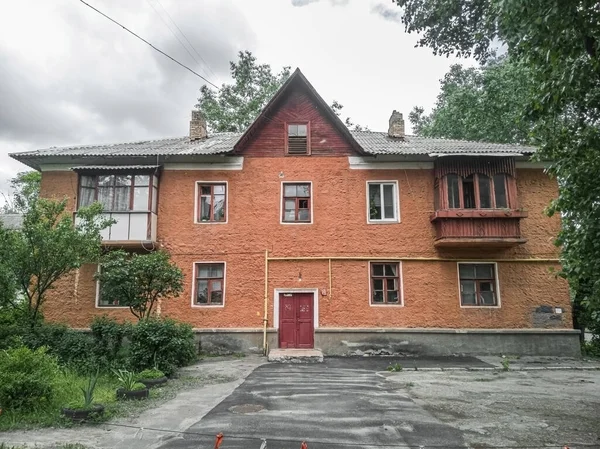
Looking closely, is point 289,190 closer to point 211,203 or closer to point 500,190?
point 211,203

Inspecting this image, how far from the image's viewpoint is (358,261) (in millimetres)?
15836

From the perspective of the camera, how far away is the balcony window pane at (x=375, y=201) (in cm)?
1639

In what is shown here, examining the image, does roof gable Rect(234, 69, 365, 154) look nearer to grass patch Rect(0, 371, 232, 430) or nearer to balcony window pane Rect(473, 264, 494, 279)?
balcony window pane Rect(473, 264, 494, 279)

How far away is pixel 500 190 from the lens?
51.7 feet

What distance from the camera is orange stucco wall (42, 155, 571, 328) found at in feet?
50.8

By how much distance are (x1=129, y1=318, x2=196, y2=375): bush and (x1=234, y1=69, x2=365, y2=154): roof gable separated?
7.80m

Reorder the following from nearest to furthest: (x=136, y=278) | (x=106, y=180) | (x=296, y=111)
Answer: (x=136, y=278) < (x=106, y=180) < (x=296, y=111)

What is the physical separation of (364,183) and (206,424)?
11.6 m

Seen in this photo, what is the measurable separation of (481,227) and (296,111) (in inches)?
334

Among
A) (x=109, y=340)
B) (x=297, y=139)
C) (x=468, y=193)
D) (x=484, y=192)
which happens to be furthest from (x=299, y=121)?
(x=109, y=340)

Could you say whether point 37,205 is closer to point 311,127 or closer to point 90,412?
point 90,412

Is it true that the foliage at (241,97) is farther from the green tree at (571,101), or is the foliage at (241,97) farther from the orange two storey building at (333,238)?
the green tree at (571,101)

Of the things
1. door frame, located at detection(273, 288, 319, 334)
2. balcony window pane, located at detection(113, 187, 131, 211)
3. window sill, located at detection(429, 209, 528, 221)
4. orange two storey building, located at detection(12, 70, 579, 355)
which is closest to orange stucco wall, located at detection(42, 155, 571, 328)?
orange two storey building, located at detection(12, 70, 579, 355)

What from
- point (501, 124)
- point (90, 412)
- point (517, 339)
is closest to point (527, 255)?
point (517, 339)
